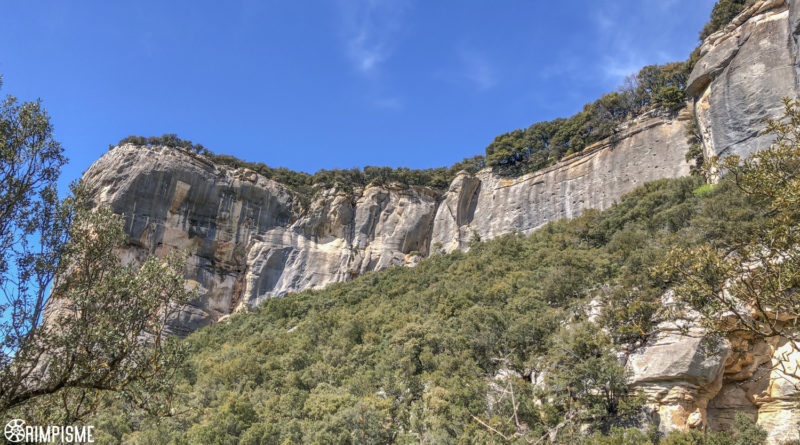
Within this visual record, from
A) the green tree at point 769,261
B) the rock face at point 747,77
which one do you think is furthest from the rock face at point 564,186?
the green tree at point 769,261

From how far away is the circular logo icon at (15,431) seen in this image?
9145 mm

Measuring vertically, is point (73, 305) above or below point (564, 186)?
below

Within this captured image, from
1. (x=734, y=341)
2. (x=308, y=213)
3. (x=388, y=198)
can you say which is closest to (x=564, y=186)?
(x=388, y=198)

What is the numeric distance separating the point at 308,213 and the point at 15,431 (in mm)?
44476

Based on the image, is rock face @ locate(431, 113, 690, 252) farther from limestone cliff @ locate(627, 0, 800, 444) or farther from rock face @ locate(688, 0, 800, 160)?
rock face @ locate(688, 0, 800, 160)

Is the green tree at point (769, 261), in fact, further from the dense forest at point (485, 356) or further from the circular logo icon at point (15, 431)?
the circular logo icon at point (15, 431)

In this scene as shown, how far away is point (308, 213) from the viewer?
53406 mm

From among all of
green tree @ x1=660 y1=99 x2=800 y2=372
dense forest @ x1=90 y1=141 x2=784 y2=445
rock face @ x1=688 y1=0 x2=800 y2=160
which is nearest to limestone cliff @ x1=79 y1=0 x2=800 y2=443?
rock face @ x1=688 y1=0 x2=800 y2=160

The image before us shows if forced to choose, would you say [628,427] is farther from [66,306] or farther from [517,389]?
[66,306]

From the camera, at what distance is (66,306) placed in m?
10.2

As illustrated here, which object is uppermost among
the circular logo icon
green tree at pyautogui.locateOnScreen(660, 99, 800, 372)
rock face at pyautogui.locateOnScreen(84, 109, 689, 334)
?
rock face at pyautogui.locateOnScreen(84, 109, 689, 334)

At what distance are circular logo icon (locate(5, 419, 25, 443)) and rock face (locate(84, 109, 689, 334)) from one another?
37.1 m

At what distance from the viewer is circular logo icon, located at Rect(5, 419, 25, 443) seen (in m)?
9.15

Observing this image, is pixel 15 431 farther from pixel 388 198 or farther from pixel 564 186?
pixel 388 198
